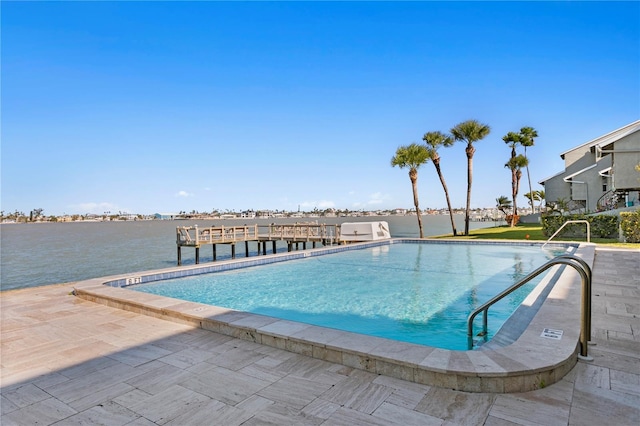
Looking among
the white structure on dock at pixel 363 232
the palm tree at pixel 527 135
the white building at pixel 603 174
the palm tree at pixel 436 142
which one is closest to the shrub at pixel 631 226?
the white building at pixel 603 174

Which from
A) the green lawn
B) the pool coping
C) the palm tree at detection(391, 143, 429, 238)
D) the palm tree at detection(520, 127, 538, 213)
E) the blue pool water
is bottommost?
the blue pool water

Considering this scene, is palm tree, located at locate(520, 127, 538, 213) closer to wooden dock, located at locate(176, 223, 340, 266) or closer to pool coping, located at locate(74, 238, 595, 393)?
wooden dock, located at locate(176, 223, 340, 266)

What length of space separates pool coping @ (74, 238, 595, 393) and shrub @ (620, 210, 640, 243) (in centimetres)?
1120

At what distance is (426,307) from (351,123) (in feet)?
65.3

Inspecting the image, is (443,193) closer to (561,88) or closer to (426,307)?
(561,88)

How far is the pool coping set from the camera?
2.53m

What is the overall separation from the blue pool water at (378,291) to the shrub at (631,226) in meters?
3.81

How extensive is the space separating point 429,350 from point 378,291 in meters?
4.61

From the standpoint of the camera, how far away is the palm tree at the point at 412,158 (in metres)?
23.7

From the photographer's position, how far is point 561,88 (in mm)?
16047

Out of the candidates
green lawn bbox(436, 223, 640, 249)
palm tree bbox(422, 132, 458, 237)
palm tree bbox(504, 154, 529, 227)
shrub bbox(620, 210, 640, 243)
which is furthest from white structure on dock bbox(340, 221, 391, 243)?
palm tree bbox(504, 154, 529, 227)

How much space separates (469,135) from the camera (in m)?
22.6

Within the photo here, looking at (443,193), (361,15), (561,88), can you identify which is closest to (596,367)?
(361,15)

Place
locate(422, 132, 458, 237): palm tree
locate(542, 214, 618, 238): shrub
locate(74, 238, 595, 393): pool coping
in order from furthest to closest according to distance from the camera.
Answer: locate(422, 132, 458, 237): palm tree < locate(542, 214, 618, 238): shrub < locate(74, 238, 595, 393): pool coping
